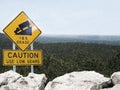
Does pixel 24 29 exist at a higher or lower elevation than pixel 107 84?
higher

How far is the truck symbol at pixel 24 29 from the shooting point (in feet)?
63.0

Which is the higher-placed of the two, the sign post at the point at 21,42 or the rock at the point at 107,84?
the sign post at the point at 21,42

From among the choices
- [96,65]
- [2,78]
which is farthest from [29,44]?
[96,65]

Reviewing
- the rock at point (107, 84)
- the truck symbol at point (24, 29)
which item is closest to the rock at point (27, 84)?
the rock at point (107, 84)

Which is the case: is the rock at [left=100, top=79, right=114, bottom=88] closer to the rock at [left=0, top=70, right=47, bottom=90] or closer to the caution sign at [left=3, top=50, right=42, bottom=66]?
the rock at [left=0, top=70, right=47, bottom=90]

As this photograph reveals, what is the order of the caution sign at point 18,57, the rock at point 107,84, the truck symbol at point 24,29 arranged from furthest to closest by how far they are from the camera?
the truck symbol at point 24,29 < the caution sign at point 18,57 < the rock at point 107,84

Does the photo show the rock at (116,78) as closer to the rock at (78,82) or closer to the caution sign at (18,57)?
the rock at (78,82)

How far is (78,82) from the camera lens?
14211 mm

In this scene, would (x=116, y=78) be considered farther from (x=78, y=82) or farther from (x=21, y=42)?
(x=21, y=42)

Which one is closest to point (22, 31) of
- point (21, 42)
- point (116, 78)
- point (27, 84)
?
point (21, 42)

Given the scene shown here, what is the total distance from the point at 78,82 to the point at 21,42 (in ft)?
18.6

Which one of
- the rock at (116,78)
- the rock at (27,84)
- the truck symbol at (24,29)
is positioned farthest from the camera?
the truck symbol at (24,29)

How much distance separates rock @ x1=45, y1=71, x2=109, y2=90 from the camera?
14.0 m

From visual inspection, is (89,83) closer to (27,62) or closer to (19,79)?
(19,79)
